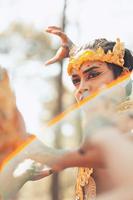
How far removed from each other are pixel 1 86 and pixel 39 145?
1.17ft

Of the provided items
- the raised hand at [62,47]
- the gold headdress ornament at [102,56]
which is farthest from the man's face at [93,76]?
the raised hand at [62,47]

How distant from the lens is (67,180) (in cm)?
253

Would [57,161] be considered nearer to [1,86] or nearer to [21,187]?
[21,187]

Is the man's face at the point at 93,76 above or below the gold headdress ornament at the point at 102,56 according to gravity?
below

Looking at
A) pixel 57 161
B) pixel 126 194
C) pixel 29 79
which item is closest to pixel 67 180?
pixel 57 161

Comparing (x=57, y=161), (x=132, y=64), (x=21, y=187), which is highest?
(x=132, y=64)

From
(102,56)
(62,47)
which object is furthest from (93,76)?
(62,47)

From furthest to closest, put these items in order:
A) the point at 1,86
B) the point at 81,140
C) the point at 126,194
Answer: the point at 1,86 → the point at 81,140 → the point at 126,194

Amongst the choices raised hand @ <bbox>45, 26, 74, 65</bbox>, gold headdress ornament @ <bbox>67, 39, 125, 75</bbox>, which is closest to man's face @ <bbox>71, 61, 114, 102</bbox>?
gold headdress ornament @ <bbox>67, 39, 125, 75</bbox>

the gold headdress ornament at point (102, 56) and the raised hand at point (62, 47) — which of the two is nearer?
the gold headdress ornament at point (102, 56)

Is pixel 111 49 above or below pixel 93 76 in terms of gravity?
above

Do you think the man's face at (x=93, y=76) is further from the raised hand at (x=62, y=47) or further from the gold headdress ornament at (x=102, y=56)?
the raised hand at (x=62, y=47)

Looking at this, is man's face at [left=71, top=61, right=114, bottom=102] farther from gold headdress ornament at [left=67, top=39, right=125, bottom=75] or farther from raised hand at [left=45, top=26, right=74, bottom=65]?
raised hand at [left=45, top=26, right=74, bottom=65]

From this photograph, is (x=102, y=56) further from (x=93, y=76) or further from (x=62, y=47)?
(x=62, y=47)
